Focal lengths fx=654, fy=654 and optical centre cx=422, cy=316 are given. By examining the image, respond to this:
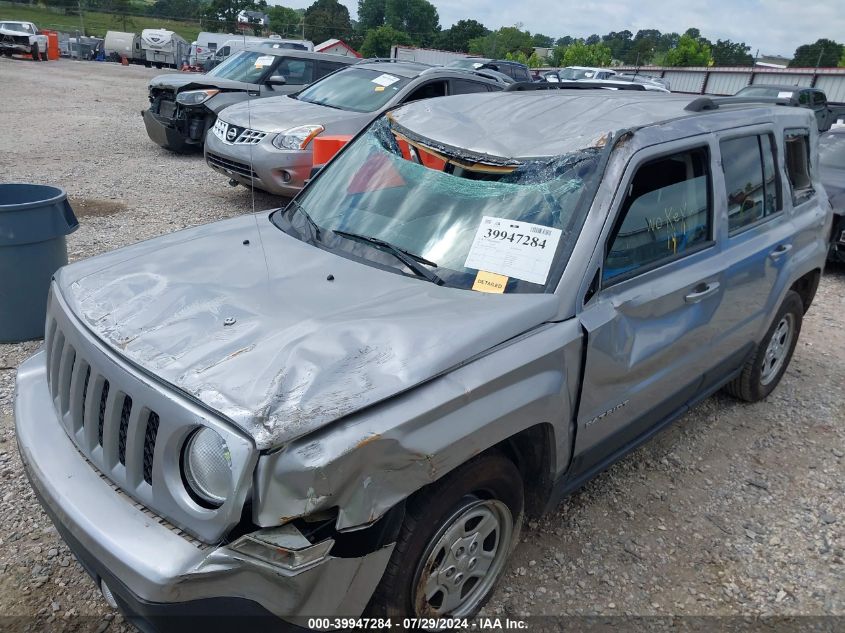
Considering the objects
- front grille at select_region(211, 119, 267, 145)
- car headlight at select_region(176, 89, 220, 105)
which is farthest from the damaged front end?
front grille at select_region(211, 119, 267, 145)

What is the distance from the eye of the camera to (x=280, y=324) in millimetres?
2184

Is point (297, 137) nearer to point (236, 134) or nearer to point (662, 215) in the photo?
point (236, 134)

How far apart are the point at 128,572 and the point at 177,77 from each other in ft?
34.5

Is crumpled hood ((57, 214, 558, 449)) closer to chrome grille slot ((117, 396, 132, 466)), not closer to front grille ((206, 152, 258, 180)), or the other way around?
chrome grille slot ((117, 396, 132, 466))

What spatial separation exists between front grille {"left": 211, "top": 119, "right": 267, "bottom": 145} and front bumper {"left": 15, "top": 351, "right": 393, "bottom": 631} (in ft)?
20.1

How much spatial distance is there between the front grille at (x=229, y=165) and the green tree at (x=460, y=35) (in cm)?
7761

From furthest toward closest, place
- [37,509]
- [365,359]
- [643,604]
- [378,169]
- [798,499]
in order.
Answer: [798,499] < [378,169] < [37,509] < [643,604] < [365,359]

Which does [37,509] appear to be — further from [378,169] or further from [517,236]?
[517,236]

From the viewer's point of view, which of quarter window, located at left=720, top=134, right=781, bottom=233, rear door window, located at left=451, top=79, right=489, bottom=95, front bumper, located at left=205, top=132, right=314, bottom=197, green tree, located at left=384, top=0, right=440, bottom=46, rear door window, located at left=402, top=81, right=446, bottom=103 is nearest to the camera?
quarter window, located at left=720, top=134, right=781, bottom=233

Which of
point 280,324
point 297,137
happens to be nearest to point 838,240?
point 297,137

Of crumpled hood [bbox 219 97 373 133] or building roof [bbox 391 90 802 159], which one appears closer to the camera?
building roof [bbox 391 90 802 159]

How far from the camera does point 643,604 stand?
277 centimetres

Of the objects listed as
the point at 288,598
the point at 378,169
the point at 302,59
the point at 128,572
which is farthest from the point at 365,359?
the point at 302,59

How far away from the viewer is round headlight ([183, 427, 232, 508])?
1.82 metres
